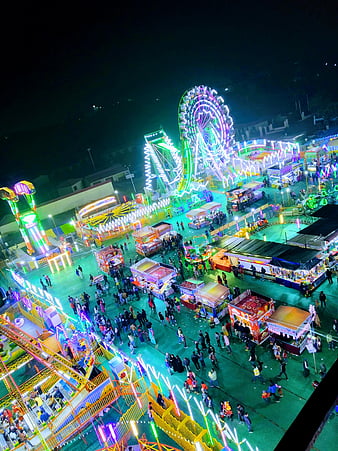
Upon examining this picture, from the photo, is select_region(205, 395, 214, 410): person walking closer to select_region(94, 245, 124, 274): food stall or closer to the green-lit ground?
the green-lit ground

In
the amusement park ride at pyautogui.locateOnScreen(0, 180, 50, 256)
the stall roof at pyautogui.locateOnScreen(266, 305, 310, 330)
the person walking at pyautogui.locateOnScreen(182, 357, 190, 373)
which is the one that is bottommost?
the person walking at pyautogui.locateOnScreen(182, 357, 190, 373)

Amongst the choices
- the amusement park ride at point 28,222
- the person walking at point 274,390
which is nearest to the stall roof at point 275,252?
the person walking at point 274,390

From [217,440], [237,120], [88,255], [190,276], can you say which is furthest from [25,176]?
[217,440]

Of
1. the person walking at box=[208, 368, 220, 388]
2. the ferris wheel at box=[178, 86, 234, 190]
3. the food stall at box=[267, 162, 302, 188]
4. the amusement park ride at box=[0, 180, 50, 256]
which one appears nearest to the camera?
the person walking at box=[208, 368, 220, 388]

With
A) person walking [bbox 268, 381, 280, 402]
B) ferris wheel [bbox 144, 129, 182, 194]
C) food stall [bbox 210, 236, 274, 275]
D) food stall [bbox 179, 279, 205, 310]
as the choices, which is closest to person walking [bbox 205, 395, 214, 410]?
person walking [bbox 268, 381, 280, 402]

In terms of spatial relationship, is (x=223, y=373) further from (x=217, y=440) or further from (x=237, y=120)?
(x=237, y=120)

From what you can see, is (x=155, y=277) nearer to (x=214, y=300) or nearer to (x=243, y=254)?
(x=214, y=300)
